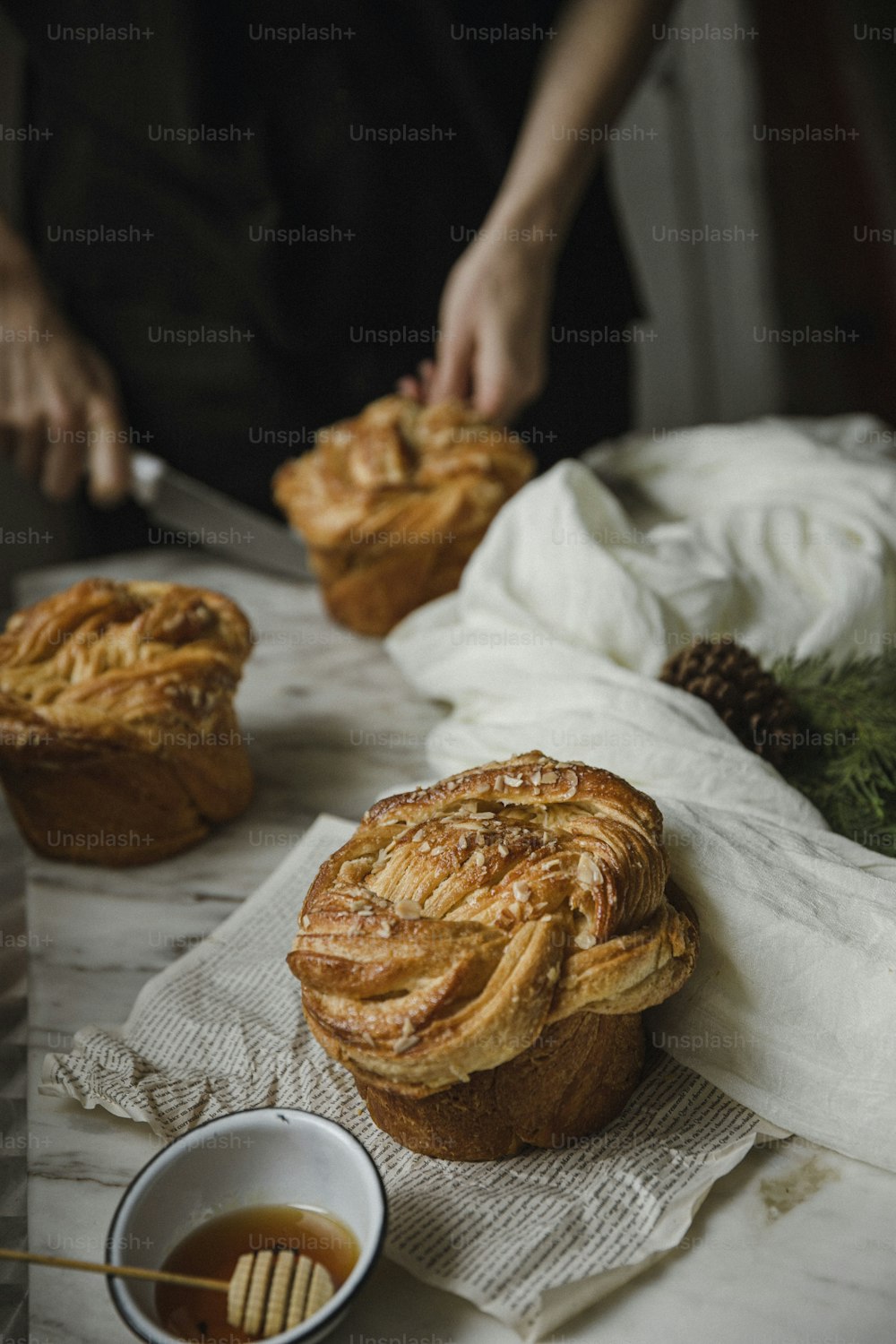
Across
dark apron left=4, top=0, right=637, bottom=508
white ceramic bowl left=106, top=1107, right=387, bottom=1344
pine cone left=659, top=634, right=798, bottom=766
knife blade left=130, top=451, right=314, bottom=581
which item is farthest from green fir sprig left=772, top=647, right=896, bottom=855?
dark apron left=4, top=0, right=637, bottom=508

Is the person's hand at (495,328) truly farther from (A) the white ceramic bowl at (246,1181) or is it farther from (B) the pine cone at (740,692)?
(A) the white ceramic bowl at (246,1181)

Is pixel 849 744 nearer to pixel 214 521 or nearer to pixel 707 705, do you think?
pixel 707 705

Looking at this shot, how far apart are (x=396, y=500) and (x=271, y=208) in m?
0.92

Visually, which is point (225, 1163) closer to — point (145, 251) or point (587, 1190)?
point (587, 1190)

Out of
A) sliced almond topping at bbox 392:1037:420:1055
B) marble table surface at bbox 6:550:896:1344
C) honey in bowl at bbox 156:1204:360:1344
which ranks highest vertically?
sliced almond topping at bbox 392:1037:420:1055

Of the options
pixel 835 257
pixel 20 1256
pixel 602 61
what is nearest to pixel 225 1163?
pixel 20 1256

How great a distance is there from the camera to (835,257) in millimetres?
4707

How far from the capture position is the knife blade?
9.54 ft

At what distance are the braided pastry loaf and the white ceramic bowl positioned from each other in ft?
0.34

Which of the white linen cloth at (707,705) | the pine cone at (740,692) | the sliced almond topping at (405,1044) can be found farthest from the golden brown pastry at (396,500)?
the sliced almond topping at (405,1044)

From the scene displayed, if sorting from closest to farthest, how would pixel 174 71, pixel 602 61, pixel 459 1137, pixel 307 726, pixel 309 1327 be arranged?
pixel 309 1327 < pixel 459 1137 < pixel 307 726 < pixel 174 71 < pixel 602 61

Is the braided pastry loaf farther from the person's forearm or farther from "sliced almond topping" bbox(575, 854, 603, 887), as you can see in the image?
the person's forearm

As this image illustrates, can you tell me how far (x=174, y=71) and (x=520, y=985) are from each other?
8.56ft

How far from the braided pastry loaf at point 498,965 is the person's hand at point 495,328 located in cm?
175
